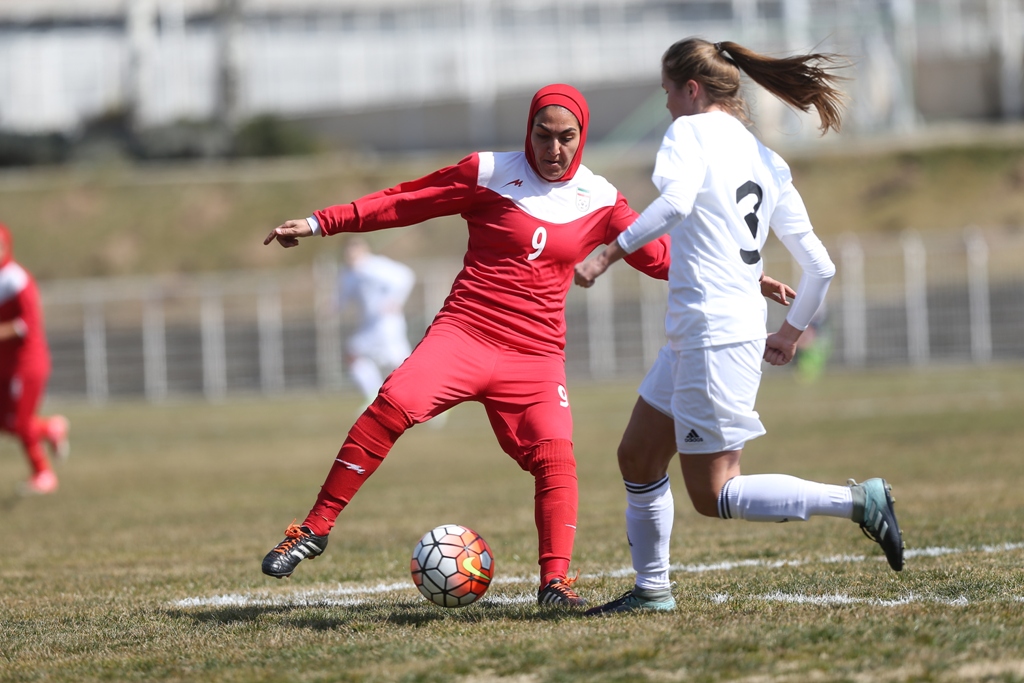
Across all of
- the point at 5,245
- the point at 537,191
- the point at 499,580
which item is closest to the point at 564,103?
the point at 537,191

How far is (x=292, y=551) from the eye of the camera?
5.17 meters

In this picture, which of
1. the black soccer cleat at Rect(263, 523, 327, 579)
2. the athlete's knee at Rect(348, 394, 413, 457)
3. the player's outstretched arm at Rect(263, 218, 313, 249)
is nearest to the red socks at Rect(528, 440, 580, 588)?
the athlete's knee at Rect(348, 394, 413, 457)

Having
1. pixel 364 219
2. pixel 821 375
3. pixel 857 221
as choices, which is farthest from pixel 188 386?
pixel 364 219

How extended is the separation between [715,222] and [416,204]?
4.37 feet

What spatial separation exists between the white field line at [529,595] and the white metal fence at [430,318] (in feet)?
72.4

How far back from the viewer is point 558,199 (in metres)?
5.54

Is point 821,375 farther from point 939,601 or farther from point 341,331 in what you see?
point 939,601

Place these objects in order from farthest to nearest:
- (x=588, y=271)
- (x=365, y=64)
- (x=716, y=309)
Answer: (x=365, y=64) < (x=716, y=309) < (x=588, y=271)

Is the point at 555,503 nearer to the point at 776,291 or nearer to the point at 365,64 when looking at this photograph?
the point at 776,291

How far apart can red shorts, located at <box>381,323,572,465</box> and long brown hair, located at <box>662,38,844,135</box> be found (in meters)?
1.31

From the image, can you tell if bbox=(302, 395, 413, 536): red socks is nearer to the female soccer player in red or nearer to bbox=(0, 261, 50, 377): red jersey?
the female soccer player in red

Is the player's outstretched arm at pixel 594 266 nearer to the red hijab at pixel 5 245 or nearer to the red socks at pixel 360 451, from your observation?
the red socks at pixel 360 451

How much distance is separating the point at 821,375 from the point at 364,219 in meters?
24.3

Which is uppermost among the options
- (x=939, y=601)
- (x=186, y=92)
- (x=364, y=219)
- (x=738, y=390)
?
(x=186, y=92)
